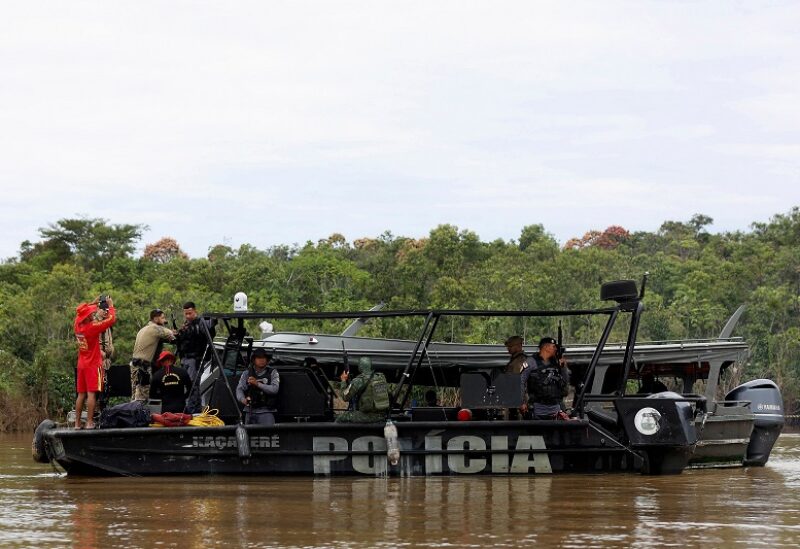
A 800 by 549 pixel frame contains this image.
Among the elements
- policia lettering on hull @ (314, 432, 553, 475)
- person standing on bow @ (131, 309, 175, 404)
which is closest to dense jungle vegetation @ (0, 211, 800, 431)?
person standing on bow @ (131, 309, 175, 404)

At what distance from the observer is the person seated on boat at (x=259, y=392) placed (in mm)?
13961

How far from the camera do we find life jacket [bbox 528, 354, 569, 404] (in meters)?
14.1

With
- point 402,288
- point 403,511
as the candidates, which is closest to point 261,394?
point 403,511

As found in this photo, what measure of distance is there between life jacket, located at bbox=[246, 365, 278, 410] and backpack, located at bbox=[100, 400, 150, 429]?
3.97 feet

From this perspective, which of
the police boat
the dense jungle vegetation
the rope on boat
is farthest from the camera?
the dense jungle vegetation

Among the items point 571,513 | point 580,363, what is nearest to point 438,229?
point 580,363

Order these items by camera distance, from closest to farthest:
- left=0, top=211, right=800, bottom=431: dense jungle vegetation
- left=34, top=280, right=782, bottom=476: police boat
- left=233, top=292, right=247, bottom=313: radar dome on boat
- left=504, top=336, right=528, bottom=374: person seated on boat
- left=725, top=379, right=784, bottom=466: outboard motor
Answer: left=34, top=280, right=782, bottom=476: police boat < left=233, top=292, right=247, bottom=313: radar dome on boat < left=504, top=336, right=528, bottom=374: person seated on boat < left=725, top=379, right=784, bottom=466: outboard motor < left=0, top=211, right=800, bottom=431: dense jungle vegetation

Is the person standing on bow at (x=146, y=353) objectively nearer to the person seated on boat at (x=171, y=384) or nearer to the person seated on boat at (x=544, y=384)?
the person seated on boat at (x=171, y=384)

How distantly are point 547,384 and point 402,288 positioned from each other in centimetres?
2822

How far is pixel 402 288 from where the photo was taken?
4231 centimetres

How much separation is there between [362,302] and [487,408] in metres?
27.6

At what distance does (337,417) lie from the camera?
46.0 ft

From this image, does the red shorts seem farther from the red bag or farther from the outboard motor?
the outboard motor

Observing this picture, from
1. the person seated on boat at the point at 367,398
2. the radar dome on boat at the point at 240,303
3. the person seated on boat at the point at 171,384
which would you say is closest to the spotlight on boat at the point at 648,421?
the person seated on boat at the point at 367,398
